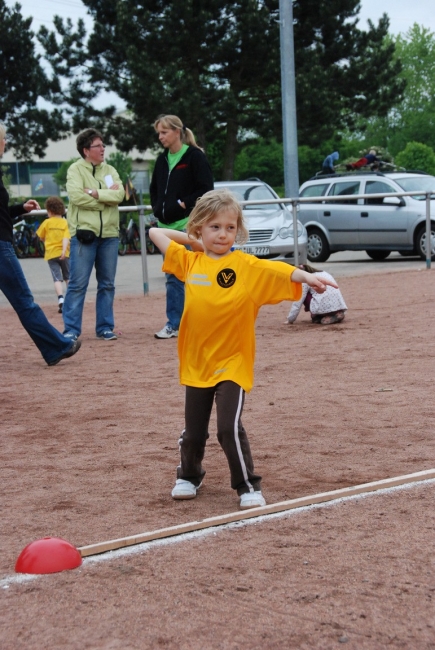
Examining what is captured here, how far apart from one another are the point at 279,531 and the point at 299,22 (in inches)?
1419

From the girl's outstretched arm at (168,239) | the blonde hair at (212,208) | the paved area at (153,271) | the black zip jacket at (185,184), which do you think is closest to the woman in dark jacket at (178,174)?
the black zip jacket at (185,184)

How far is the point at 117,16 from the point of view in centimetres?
3700

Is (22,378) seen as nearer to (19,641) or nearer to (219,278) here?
(219,278)

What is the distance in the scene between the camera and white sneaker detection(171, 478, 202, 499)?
4.66 metres

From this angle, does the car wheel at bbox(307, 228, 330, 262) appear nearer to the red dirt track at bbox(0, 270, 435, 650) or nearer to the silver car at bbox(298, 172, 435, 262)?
the silver car at bbox(298, 172, 435, 262)

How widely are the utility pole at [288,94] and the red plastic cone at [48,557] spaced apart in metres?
19.7

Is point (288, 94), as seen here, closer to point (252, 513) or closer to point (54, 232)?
point (54, 232)

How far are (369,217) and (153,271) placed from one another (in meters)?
4.57

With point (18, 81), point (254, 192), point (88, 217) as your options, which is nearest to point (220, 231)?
point (88, 217)

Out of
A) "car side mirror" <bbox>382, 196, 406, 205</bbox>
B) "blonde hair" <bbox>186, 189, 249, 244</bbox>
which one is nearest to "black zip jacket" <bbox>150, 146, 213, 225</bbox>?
"blonde hair" <bbox>186, 189, 249, 244</bbox>

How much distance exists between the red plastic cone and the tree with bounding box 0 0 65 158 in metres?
41.5

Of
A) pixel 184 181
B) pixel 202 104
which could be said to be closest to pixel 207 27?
pixel 202 104

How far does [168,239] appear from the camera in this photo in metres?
5.01

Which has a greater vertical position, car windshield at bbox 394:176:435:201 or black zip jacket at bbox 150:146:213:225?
black zip jacket at bbox 150:146:213:225
